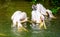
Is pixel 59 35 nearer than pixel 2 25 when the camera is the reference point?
Yes

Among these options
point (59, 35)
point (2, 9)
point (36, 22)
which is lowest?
point (59, 35)

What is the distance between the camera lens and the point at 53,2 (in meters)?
14.4

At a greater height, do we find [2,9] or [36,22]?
[2,9]

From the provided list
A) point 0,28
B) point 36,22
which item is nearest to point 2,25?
point 0,28

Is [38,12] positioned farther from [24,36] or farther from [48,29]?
[24,36]

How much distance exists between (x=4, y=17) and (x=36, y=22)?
1.75 meters

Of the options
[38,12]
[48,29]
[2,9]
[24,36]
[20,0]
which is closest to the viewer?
[24,36]

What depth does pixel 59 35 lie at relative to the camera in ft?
33.3

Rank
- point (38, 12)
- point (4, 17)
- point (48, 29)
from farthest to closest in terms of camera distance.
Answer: point (4, 17)
point (38, 12)
point (48, 29)

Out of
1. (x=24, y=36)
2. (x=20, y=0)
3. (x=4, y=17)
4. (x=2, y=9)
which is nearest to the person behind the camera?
(x=24, y=36)

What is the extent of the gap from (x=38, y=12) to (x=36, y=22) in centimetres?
53

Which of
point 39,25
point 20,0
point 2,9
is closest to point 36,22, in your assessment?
point 39,25

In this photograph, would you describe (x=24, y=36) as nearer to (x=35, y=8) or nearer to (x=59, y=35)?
(x=59, y=35)

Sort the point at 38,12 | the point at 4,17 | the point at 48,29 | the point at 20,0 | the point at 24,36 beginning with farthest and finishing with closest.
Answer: the point at 20,0
the point at 4,17
the point at 38,12
the point at 48,29
the point at 24,36
